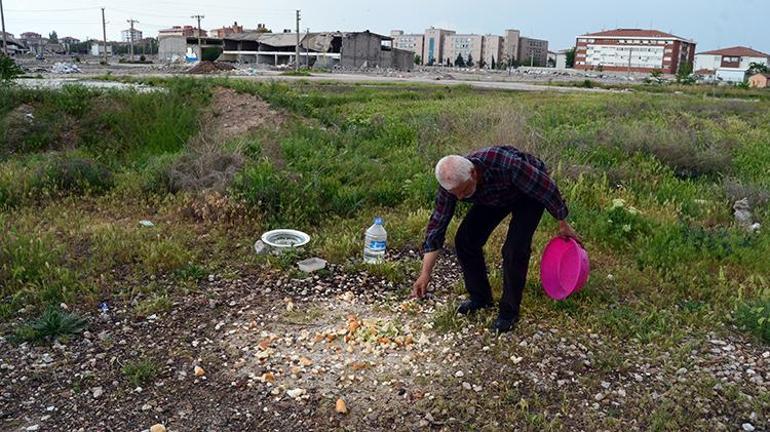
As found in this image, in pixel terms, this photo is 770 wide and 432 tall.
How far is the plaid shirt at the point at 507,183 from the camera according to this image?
344 cm

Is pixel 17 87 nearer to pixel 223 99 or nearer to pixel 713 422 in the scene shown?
pixel 223 99

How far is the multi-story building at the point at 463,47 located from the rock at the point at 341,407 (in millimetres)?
106975

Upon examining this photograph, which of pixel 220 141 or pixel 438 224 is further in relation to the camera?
pixel 220 141

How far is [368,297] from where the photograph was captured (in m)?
4.45

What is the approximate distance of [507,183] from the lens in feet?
11.4

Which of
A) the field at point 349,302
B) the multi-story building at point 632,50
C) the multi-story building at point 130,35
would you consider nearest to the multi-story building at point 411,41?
the multi-story building at point 632,50

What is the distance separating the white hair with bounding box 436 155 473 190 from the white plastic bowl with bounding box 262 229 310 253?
7.02ft

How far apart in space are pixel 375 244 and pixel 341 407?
1.99 metres

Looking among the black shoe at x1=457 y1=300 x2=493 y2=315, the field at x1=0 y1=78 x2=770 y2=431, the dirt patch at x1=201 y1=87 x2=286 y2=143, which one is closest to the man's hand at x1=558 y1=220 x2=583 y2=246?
the field at x1=0 y1=78 x2=770 y2=431

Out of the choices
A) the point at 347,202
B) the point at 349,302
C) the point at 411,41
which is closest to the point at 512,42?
the point at 411,41

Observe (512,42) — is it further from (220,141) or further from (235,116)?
(220,141)

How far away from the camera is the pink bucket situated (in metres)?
3.97

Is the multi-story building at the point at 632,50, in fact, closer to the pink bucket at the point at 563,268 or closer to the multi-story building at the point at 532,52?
the multi-story building at the point at 532,52

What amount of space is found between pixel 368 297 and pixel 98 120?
6986 millimetres
